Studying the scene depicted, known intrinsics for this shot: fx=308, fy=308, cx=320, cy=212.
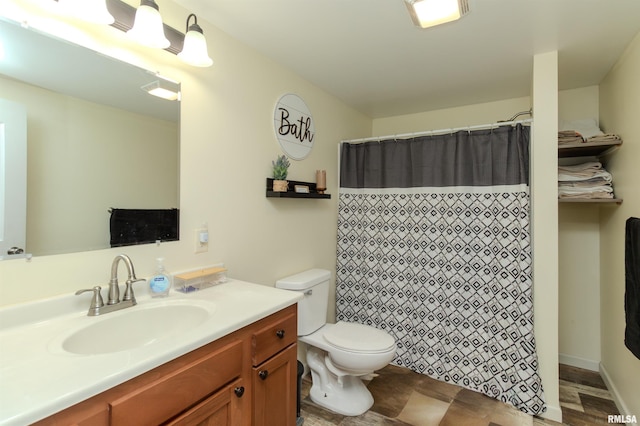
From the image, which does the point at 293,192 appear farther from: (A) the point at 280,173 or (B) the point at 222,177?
(B) the point at 222,177

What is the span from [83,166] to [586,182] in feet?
9.42

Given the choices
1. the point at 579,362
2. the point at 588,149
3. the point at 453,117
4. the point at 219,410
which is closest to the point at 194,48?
the point at 219,410

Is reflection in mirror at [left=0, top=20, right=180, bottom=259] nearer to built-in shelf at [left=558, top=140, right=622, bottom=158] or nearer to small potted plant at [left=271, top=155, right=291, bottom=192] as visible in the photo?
small potted plant at [left=271, top=155, right=291, bottom=192]

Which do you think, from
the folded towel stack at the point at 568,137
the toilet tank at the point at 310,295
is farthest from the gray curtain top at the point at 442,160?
the toilet tank at the point at 310,295

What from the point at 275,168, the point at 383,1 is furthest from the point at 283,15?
the point at 275,168

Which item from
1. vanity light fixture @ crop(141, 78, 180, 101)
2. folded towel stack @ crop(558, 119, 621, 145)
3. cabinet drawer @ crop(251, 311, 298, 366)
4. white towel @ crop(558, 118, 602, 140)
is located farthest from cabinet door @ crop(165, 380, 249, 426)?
white towel @ crop(558, 118, 602, 140)

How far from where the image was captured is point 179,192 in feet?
4.83

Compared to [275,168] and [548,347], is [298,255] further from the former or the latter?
[548,347]

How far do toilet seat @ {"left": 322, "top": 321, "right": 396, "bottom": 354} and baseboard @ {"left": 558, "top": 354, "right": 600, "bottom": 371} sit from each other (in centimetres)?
167

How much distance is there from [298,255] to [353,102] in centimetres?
146

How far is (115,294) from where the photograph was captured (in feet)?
3.83

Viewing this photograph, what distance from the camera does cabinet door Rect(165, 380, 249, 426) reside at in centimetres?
91

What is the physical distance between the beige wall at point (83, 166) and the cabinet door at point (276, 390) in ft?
2.68

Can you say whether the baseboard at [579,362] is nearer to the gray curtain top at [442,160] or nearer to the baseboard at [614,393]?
the baseboard at [614,393]
